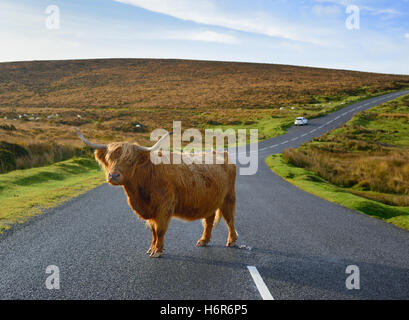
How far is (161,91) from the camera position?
246 feet

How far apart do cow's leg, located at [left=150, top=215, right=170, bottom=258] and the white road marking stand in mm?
1372

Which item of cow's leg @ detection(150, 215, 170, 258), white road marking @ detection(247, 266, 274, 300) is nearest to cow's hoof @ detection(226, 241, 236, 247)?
white road marking @ detection(247, 266, 274, 300)

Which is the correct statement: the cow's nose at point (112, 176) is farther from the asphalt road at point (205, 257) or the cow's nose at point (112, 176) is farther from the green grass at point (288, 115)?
the green grass at point (288, 115)

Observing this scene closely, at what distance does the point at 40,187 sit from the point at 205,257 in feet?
30.0

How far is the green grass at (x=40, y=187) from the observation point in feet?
27.6

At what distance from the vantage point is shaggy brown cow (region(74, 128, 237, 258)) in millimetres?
4980

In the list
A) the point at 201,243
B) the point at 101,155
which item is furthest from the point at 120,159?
the point at 201,243

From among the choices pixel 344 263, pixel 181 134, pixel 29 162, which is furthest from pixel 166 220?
pixel 181 134

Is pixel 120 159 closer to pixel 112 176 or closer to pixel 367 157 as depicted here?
pixel 112 176

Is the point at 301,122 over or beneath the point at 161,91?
beneath

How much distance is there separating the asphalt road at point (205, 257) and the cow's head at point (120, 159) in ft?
4.25

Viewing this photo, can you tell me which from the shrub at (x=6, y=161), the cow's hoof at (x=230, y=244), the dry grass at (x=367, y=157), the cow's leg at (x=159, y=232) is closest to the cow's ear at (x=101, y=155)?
the cow's leg at (x=159, y=232)

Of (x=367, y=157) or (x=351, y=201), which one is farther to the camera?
(x=367, y=157)

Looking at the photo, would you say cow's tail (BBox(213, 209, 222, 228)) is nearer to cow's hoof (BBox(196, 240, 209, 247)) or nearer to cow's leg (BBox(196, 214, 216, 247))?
cow's leg (BBox(196, 214, 216, 247))
